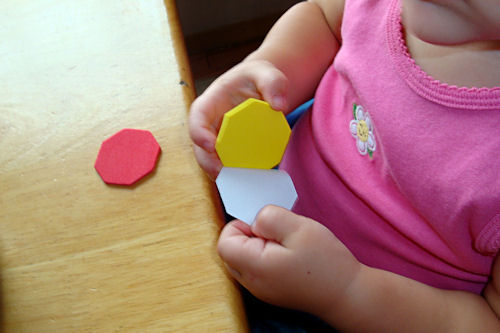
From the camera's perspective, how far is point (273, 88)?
46cm

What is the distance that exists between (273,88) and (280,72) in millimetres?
37

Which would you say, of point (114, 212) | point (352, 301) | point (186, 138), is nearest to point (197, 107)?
point (186, 138)

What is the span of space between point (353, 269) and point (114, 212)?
25 cm

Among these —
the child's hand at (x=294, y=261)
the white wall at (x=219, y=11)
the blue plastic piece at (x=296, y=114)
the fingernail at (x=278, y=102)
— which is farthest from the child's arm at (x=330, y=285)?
the white wall at (x=219, y=11)

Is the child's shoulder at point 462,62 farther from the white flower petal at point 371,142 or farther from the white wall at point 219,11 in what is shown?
the white wall at point 219,11

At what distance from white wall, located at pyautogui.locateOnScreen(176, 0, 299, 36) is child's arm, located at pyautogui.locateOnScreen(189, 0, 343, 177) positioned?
2.73 feet

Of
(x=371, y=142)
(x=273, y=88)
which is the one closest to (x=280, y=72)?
(x=273, y=88)

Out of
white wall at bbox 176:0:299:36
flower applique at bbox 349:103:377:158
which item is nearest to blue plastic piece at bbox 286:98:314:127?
flower applique at bbox 349:103:377:158

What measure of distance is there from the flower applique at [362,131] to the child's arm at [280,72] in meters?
0.09

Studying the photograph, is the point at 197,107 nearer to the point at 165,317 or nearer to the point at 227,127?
the point at 227,127

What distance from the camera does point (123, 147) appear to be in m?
0.47

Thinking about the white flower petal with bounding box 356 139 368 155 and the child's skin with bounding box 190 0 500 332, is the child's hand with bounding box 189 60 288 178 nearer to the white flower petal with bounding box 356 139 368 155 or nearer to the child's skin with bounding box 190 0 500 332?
the child's skin with bounding box 190 0 500 332

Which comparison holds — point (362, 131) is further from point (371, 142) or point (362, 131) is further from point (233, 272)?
point (233, 272)

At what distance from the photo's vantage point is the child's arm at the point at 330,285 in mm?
428
